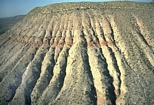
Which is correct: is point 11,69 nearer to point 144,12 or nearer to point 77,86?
point 77,86

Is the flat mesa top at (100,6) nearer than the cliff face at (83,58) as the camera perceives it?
No

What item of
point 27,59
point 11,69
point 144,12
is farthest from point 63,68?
point 144,12

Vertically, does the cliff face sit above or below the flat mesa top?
below

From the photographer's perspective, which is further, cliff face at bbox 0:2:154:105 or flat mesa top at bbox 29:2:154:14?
flat mesa top at bbox 29:2:154:14

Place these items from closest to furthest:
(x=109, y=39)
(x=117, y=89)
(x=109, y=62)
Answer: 1. (x=117, y=89)
2. (x=109, y=62)
3. (x=109, y=39)

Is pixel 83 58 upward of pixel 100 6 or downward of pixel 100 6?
downward

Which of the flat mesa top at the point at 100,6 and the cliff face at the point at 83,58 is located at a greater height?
the flat mesa top at the point at 100,6

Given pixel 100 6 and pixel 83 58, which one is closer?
pixel 83 58

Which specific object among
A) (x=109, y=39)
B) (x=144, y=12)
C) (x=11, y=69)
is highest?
(x=144, y=12)
